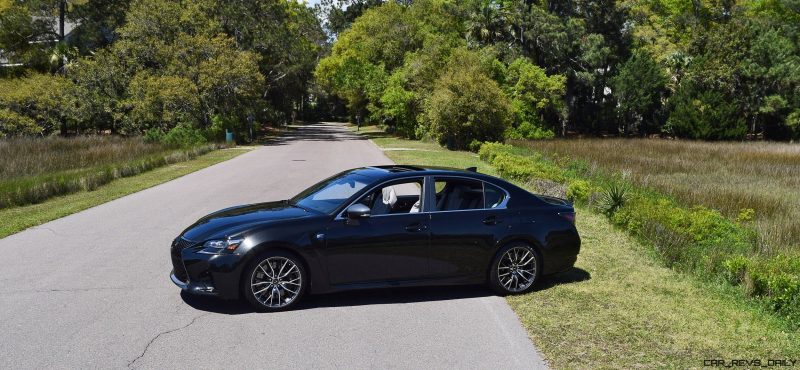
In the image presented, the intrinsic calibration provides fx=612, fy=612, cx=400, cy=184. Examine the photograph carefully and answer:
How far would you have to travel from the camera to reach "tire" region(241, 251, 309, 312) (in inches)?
246

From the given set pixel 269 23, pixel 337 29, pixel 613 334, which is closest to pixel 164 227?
pixel 613 334

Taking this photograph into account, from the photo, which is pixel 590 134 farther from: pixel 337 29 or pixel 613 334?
pixel 613 334

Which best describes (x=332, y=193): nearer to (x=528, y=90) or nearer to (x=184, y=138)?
(x=184, y=138)

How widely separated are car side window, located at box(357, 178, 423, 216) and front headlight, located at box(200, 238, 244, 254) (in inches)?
53.9

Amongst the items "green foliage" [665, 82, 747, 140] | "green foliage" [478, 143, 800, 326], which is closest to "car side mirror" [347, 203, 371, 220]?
"green foliage" [478, 143, 800, 326]

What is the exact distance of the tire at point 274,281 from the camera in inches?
246

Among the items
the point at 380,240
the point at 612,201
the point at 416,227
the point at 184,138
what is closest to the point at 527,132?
the point at 184,138

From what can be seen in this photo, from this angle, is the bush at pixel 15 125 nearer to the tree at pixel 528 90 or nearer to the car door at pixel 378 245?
the tree at pixel 528 90

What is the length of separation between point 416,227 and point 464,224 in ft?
1.92

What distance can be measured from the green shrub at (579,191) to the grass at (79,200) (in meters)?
10.7

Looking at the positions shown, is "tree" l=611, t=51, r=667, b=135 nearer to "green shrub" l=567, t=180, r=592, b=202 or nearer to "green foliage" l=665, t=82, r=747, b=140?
"green foliage" l=665, t=82, r=747, b=140

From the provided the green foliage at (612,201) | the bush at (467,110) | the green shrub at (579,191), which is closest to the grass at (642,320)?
the green foliage at (612,201)

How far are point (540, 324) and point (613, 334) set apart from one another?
700 mm

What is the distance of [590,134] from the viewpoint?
189 feet
